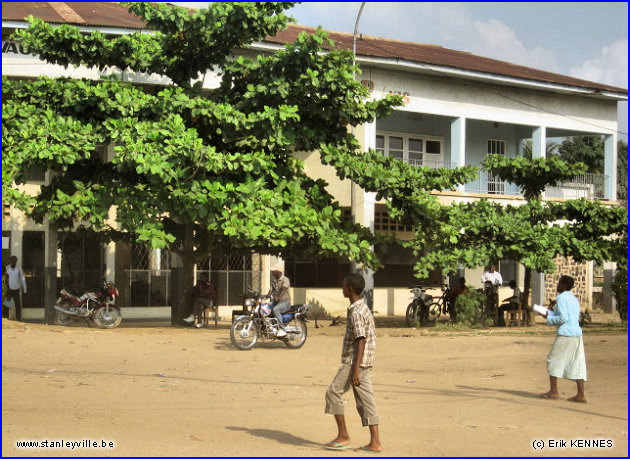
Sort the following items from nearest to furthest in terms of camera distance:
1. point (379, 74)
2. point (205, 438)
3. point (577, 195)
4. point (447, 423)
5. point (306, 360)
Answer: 1. point (205, 438)
2. point (447, 423)
3. point (306, 360)
4. point (379, 74)
5. point (577, 195)

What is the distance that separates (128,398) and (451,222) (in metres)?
11.6

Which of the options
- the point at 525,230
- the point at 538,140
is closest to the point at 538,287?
the point at 538,140

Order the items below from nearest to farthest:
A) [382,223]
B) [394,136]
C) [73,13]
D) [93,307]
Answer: [93,307] < [73,13] < [382,223] < [394,136]

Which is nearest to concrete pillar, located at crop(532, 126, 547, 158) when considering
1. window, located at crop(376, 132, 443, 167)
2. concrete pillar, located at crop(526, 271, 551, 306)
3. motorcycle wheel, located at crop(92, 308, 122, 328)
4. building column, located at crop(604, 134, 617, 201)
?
building column, located at crop(604, 134, 617, 201)

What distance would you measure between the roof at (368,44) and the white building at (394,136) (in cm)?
7

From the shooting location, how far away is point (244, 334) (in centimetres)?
1703

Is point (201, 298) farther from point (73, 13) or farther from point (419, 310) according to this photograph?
point (73, 13)

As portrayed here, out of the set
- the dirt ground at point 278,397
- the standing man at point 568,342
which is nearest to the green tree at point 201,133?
the dirt ground at point 278,397

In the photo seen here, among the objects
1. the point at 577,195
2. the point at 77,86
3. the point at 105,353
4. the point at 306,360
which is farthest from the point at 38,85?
the point at 577,195

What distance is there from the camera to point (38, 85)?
19047mm

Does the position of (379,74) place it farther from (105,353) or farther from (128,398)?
(128,398)

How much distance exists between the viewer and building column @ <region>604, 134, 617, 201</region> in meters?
31.4

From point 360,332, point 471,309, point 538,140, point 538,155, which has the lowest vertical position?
point 471,309

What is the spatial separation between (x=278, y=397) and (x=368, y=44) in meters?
20.7
